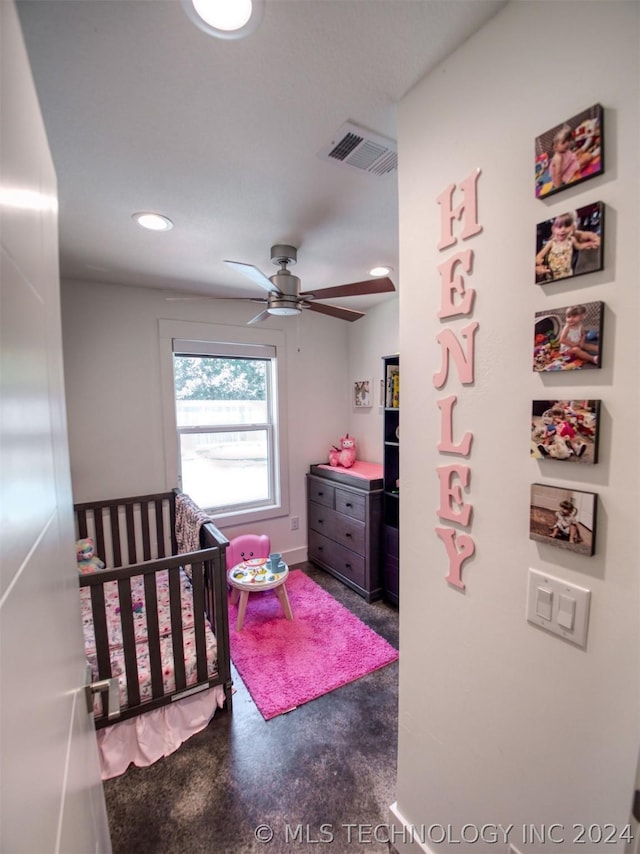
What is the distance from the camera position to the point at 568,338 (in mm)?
724

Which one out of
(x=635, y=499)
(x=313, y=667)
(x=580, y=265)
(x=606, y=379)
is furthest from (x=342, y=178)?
(x=313, y=667)

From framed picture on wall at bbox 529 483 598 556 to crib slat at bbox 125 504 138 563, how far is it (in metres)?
2.70

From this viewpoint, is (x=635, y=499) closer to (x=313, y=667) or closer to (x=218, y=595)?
(x=218, y=595)

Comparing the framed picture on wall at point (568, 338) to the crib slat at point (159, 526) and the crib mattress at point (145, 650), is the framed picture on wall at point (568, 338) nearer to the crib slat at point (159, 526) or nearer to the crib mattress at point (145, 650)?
the crib mattress at point (145, 650)

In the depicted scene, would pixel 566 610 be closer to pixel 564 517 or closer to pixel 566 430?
pixel 564 517

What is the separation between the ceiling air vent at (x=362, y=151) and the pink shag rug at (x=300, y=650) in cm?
252

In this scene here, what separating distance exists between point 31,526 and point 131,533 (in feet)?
8.27

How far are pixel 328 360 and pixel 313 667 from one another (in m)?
2.56

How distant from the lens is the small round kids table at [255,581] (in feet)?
7.80

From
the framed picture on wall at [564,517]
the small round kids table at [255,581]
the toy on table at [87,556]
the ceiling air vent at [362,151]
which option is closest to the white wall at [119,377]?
the toy on table at [87,556]

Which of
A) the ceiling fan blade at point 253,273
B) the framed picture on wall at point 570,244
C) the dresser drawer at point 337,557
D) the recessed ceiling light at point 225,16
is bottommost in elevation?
the dresser drawer at point 337,557

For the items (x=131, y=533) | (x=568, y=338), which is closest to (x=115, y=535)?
(x=131, y=533)

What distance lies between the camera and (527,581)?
33.0 inches

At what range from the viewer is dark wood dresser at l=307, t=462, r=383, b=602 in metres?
2.79
